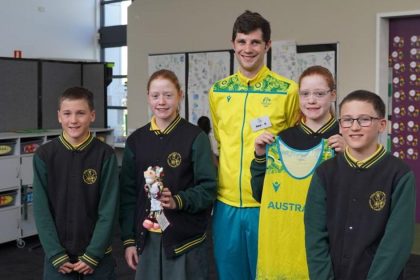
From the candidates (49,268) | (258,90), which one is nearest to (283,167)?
(258,90)

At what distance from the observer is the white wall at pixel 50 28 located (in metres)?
8.76

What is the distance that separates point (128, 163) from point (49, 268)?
1.84 feet

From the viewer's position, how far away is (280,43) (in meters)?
5.54

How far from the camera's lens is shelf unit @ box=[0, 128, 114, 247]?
4.62 metres

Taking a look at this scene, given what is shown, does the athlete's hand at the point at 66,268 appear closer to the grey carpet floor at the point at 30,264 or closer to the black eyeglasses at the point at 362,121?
the black eyeglasses at the point at 362,121

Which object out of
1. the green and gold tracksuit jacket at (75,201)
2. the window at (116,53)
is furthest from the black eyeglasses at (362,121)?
the window at (116,53)

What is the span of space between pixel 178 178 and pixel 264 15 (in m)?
3.86

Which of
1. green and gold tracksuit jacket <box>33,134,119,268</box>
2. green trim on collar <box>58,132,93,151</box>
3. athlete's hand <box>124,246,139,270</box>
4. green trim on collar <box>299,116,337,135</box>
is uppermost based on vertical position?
green trim on collar <box>299,116,337,135</box>

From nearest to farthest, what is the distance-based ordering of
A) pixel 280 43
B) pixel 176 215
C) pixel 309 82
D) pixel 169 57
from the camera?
pixel 309 82 < pixel 176 215 < pixel 280 43 < pixel 169 57

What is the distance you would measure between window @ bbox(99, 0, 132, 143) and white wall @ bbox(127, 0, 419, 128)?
7.65 ft

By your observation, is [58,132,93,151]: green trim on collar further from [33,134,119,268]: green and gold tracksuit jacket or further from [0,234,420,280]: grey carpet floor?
[0,234,420,280]: grey carpet floor

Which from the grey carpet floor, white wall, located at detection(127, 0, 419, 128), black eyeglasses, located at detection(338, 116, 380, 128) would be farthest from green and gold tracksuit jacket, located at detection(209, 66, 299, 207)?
white wall, located at detection(127, 0, 419, 128)

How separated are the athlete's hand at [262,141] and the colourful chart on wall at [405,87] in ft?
10.9

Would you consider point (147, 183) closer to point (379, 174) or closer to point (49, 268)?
point (49, 268)
